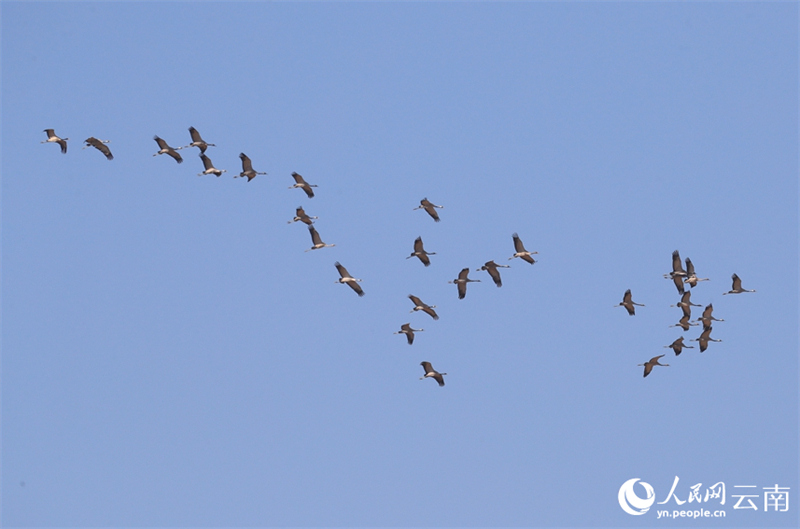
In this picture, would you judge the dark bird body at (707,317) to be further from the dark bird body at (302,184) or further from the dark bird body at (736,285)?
the dark bird body at (302,184)

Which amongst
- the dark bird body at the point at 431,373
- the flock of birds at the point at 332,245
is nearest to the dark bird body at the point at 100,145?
the flock of birds at the point at 332,245

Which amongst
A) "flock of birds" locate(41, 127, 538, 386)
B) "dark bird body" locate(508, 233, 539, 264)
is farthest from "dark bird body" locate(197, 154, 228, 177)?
"dark bird body" locate(508, 233, 539, 264)

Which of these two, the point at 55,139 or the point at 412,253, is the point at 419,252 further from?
the point at 55,139

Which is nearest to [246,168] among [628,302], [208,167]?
[208,167]

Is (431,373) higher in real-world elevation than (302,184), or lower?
lower

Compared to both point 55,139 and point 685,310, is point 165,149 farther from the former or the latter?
point 685,310

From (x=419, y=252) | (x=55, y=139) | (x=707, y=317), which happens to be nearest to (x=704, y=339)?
(x=707, y=317)

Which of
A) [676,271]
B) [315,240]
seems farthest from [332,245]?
[676,271]

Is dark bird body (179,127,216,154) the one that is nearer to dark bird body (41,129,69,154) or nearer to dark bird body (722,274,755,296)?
dark bird body (41,129,69,154)

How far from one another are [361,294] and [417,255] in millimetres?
2788

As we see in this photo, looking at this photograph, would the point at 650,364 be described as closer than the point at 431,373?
No

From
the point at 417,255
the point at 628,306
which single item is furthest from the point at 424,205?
the point at 628,306

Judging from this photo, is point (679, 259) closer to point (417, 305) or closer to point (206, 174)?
point (417, 305)

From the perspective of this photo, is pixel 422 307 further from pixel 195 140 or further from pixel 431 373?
pixel 195 140
